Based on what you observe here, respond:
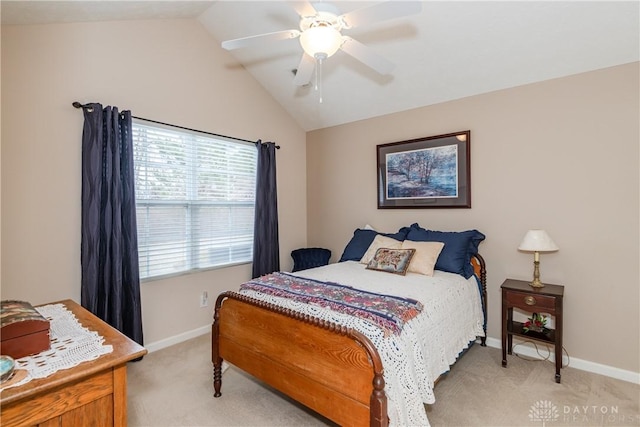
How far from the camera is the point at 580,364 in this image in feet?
8.77

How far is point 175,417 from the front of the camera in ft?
6.80

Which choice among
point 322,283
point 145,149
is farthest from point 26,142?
point 322,283

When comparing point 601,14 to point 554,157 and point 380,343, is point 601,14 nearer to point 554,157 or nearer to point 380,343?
point 554,157

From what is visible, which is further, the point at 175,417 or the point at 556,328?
the point at 556,328

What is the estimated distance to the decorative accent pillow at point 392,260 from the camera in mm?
2811

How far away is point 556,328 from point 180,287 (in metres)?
3.31

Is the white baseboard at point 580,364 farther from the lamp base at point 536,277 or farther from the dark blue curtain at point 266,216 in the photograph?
the dark blue curtain at point 266,216

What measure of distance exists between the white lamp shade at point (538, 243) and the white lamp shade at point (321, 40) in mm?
2117

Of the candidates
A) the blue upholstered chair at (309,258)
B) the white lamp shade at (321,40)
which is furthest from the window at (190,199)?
the white lamp shade at (321,40)

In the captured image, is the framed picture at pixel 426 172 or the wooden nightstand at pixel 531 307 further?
the framed picture at pixel 426 172

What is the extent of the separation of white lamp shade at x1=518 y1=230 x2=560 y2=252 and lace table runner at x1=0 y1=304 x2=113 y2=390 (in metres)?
2.83

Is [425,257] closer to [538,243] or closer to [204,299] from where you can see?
[538,243]

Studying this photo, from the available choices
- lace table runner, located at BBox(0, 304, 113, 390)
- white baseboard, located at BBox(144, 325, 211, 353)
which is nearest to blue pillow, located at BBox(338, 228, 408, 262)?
white baseboard, located at BBox(144, 325, 211, 353)

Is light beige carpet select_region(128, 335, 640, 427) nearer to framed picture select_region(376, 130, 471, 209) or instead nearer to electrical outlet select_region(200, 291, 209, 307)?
electrical outlet select_region(200, 291, 209, 307)
